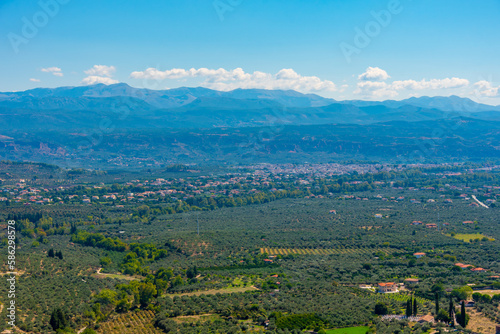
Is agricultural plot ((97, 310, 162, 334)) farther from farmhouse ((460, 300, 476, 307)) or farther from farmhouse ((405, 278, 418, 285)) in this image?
farmhouse ((460, 300, 476, 307))

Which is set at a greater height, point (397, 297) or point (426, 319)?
point (426, 319)

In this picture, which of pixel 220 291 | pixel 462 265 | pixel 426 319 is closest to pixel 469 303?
pixel 426 319

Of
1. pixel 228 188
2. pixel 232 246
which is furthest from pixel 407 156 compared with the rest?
pixel 232 246

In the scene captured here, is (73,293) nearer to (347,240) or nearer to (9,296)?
(9,296)

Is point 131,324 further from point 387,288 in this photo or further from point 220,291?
point 387,288

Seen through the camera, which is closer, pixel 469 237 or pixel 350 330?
pixel 350 330

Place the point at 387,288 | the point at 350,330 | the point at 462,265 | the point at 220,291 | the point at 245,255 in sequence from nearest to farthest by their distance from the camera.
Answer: the point at 350,330 < the point at 220,291 < the point at 387,288 < the point at 462,265 < the point at 245,255

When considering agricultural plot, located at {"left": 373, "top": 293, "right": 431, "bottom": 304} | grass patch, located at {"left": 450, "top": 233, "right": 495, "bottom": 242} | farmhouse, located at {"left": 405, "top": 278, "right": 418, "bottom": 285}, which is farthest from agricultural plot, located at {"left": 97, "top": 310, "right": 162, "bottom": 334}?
grass patch, located at {"left": 450, "top": 233, "right": 495, "bottom": 242}

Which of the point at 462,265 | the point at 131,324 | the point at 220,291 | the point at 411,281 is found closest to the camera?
the point at 131,324

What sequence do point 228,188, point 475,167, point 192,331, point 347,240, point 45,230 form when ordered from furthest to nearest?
1. point 475,167
2. point 228,188
3. point 45,230
4. point 347,240
5. point 192,331
